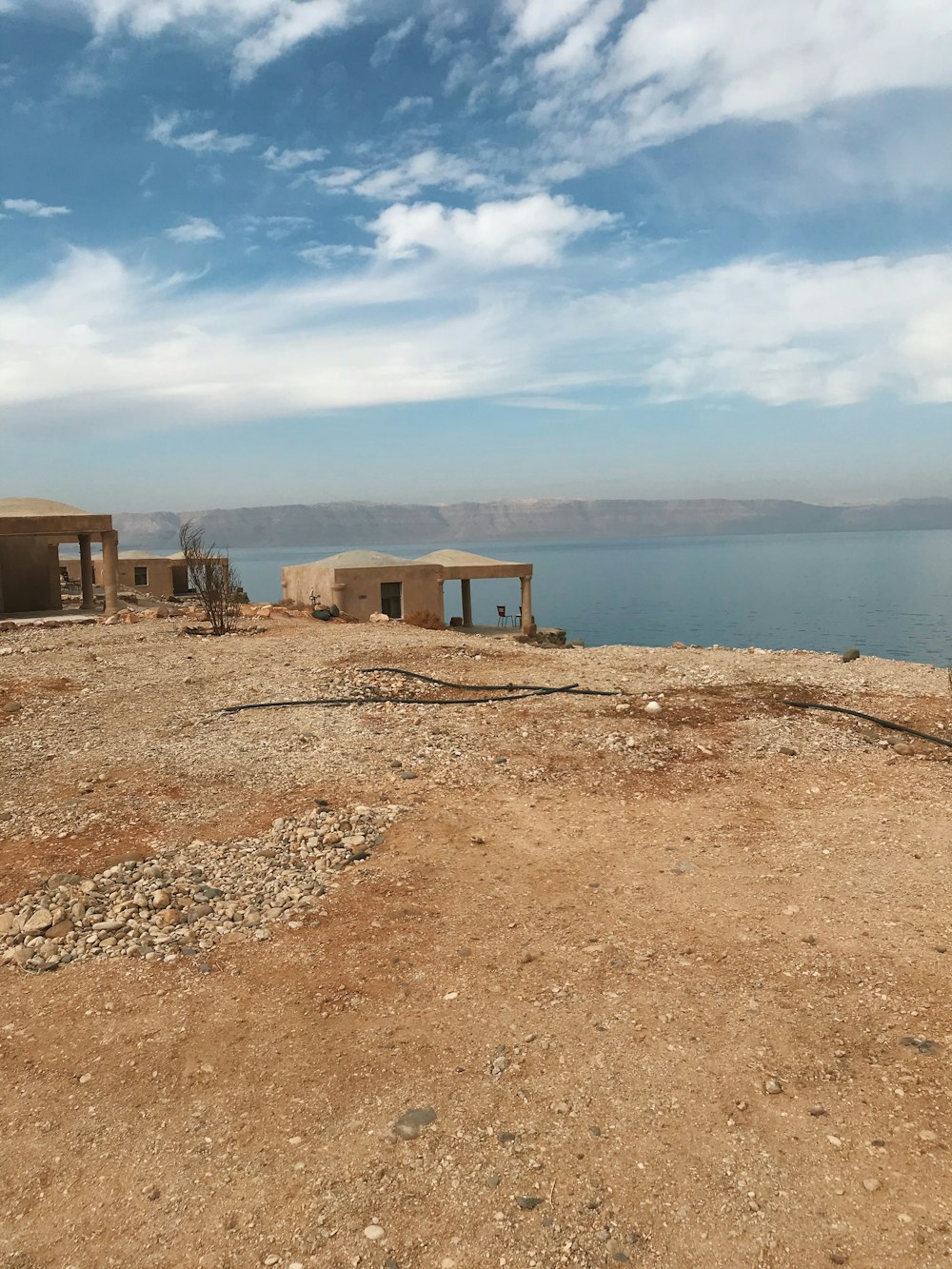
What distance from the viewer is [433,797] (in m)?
7.42

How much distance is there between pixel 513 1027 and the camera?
4211 millimetres

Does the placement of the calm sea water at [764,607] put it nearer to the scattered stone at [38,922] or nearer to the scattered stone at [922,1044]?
the scattered stone at [922,1044]

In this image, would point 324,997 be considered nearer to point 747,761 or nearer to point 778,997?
point 778,997

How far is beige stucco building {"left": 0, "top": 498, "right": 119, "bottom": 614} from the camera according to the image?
2223cm

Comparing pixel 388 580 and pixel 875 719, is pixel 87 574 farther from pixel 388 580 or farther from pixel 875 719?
pixel 875 719

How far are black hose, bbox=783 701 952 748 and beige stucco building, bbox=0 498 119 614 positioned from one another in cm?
1840

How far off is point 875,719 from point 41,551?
2228 centimetres

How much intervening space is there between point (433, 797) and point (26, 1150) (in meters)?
4.29

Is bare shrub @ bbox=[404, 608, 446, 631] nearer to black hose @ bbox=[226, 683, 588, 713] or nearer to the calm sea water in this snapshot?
black hose @ bbox=[226, 683, 588, 713]

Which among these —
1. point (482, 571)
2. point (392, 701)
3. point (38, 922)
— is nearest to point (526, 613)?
point (482, 571)

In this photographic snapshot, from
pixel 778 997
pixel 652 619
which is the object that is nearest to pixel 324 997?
pixel 778 997

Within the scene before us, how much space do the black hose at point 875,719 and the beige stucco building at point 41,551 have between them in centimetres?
1840

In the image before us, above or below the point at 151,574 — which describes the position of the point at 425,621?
below

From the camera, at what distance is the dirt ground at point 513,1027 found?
3.10 metres
